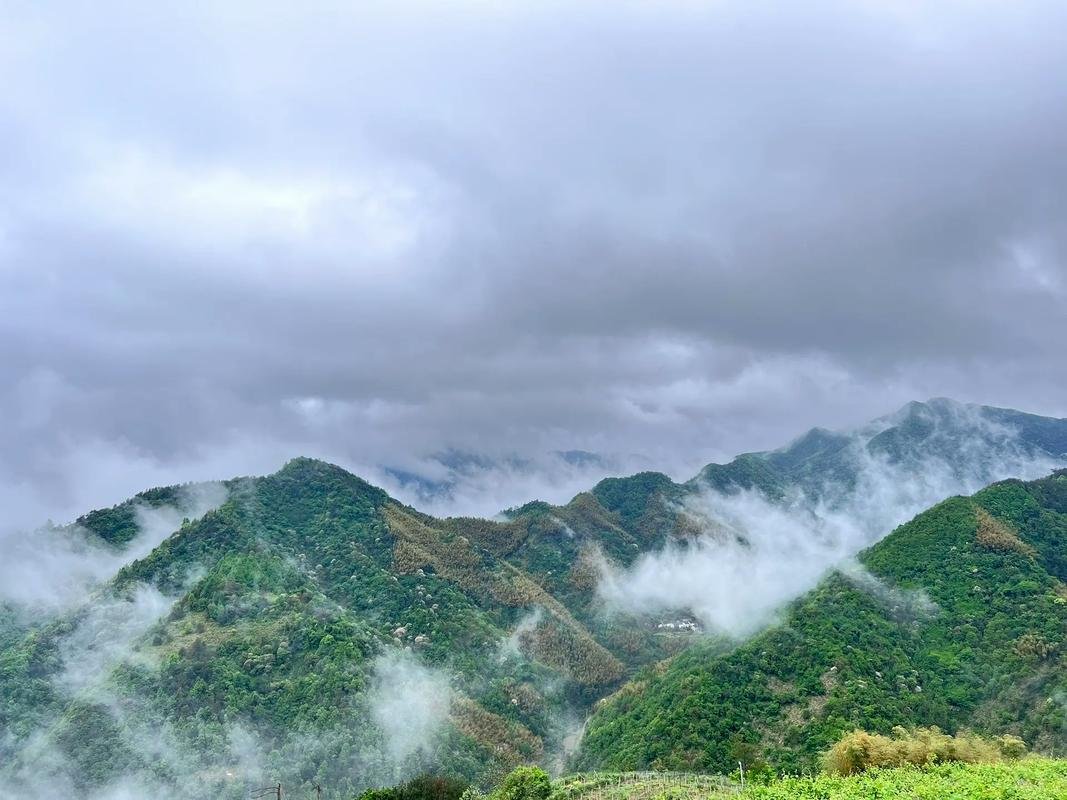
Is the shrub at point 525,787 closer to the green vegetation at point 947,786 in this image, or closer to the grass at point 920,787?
the grass at point 920,787

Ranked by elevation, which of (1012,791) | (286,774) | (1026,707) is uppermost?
(1012,791)

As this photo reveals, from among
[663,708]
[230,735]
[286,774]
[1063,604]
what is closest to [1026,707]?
[1063,604]

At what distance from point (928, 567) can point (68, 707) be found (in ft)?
745

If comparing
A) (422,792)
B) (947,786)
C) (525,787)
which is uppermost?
(947,786)

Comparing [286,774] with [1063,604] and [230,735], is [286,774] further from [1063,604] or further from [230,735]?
[1063,604]

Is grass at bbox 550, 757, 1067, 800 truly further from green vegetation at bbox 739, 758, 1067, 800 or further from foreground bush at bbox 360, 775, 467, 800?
foreground bush at bbox 360, 775, 467, 800

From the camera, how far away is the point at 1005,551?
190 meters

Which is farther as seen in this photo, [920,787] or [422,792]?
[422,792]

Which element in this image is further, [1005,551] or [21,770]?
[1005,551]

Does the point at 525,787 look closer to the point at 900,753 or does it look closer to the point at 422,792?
the point at 422,792

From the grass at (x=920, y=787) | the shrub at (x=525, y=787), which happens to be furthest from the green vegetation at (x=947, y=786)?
the shrub at (x=525, y=787)

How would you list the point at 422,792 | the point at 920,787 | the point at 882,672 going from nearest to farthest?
the point at 920,787 < the point at 422,792 < the point at 882,672

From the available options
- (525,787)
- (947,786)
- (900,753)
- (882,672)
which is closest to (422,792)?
(525,787)

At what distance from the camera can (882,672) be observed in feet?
523
